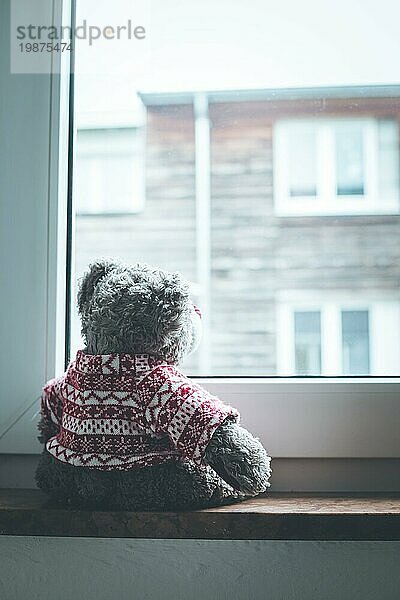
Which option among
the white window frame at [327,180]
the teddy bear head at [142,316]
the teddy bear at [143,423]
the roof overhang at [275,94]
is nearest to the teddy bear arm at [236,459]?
the teddy bear at [143,423]

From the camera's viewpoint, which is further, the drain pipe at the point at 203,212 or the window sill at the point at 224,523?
the drain pipe at the point at 203,212

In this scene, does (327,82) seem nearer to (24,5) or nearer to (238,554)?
(24,5)

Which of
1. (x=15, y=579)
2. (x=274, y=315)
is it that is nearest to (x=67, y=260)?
(x=274, y=315)

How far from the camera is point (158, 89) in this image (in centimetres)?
108

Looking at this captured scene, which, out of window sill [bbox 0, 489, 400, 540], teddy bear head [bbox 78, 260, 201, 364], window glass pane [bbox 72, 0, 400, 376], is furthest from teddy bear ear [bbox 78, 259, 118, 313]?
window sill [bbox 0, 489, 400, 540]

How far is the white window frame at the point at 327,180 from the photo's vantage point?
3.43 ft

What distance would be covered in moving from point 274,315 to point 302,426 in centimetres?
16

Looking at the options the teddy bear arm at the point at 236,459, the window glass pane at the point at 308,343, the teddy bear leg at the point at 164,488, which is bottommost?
the teddy bear leg at the point at 164,488

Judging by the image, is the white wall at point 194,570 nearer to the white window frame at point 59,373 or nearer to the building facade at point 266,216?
the white window frame at point 59,373

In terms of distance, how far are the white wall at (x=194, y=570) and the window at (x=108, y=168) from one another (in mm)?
455

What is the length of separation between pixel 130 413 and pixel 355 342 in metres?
0.34

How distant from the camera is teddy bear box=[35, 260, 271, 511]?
0.85 metres

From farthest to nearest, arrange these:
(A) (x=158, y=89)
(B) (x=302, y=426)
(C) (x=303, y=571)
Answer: (A) (x=158, y=89) → (B) (x=302, y=426) → (C) (x=303, y=571)

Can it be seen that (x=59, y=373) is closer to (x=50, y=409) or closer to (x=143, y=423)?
(x=50, y=409)
